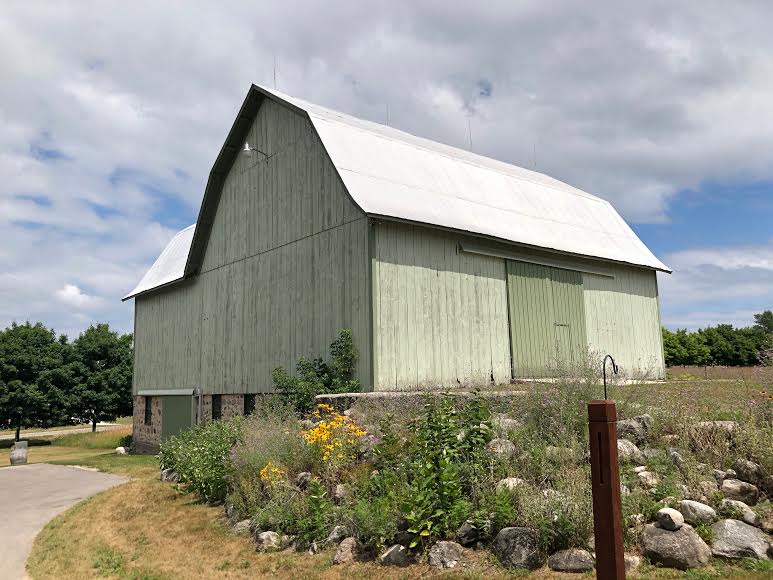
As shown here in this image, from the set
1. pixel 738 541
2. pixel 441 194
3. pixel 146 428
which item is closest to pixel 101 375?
pixel 146 428

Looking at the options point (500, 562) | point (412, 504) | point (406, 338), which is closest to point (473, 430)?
point (412, 504)

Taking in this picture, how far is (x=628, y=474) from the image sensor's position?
7.62 meters

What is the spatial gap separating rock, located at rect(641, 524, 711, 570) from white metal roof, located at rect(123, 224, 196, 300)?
1802cm

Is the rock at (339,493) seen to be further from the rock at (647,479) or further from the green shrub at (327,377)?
the green shrub at (327,377)

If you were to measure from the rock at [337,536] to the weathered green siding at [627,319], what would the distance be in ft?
39.2

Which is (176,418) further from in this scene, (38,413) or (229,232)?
(38,413)

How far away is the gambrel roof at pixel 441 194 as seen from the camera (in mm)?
15125

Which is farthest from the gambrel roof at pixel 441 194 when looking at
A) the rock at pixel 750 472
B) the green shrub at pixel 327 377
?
the rock at pixel 750 472

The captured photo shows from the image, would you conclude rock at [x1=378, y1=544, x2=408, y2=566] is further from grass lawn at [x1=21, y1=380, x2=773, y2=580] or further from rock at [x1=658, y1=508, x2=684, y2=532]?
rock at [x1=658, y1=508, x2=684, y2=532]

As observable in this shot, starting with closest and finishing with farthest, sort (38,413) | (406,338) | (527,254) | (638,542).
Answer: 1. (638,542)
2. (406,338)
3. (527,254)
4. (38,413)

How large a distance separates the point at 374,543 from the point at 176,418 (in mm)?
16117

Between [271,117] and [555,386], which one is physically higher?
[271,117]

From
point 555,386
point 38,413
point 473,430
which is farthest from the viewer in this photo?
point 38,413

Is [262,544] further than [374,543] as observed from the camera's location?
Yes
